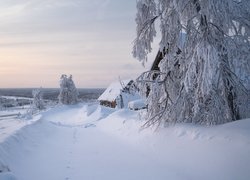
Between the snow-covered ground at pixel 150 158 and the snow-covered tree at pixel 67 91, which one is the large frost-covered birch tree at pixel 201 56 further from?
the snow-covered tree at pixel 67 91

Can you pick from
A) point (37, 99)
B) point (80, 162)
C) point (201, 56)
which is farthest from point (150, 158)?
point (37, 99)

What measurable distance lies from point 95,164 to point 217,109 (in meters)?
4.66

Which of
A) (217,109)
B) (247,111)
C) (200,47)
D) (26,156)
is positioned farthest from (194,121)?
(26,156)

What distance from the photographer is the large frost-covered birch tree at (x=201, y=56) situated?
10.9 metres

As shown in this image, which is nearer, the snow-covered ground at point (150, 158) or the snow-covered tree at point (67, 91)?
the snow-covered ground at point (150, 158)

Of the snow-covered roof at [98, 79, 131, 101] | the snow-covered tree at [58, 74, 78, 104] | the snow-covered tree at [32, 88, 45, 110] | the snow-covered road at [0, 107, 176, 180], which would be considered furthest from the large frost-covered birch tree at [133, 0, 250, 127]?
the snow-covered tree at [32, 88, 45, 110]

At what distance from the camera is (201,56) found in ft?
35.0

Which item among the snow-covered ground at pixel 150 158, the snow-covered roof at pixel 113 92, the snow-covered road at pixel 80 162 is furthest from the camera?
the snow-covered roof at pixel 113 92

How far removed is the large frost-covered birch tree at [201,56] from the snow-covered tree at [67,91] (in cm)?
6226

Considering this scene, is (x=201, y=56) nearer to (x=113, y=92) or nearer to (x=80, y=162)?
(x=80, y=162)

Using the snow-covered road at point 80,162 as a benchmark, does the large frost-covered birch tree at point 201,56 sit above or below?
above

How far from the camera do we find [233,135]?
28.5 ft

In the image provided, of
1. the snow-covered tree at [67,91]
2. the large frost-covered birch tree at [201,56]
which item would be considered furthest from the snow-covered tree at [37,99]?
the large frost-covered birch tree at [201,56]

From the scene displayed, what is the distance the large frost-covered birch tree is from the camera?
1087cm
